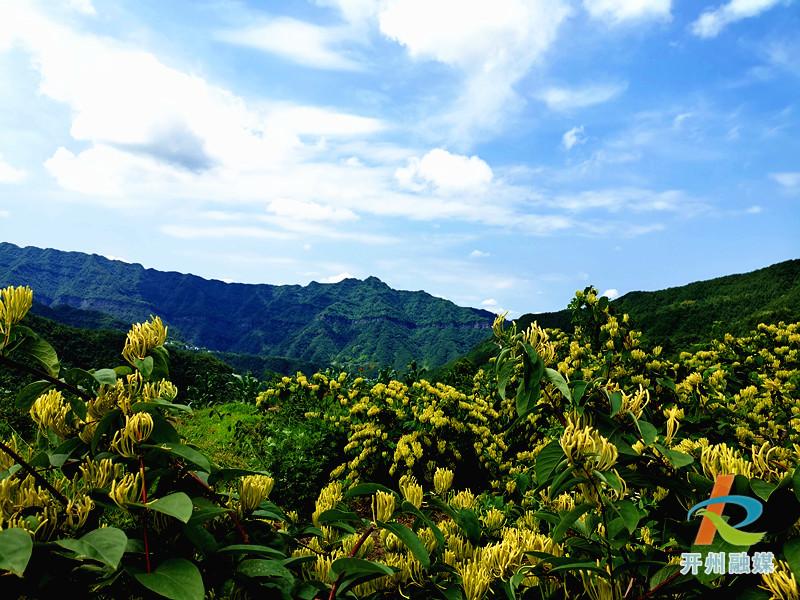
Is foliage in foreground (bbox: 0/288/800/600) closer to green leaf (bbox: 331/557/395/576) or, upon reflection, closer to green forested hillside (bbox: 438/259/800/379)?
green leaf (bbox: 331/557/395/576)

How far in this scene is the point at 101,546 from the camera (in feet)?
3.23

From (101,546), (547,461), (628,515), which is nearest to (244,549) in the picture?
(101,546)

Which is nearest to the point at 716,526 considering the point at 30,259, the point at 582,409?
the point at 582,409

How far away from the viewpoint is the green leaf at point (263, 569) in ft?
3.86

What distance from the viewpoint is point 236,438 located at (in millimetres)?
7441

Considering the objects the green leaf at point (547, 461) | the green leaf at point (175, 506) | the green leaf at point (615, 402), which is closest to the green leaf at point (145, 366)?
the green leaf at point (175, 506)

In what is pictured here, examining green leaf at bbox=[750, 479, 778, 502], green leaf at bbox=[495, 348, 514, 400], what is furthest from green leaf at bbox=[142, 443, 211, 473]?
green leaf at bbox=[750, 479, 778, 502]

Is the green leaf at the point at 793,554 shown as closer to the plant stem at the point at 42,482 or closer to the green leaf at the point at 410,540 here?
the green leaf at the point at 410,540

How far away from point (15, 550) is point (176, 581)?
30 centimetres

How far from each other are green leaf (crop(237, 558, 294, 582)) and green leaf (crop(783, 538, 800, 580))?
1.03 metres

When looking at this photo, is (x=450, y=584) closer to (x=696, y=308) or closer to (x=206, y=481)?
(x=206, y=481)

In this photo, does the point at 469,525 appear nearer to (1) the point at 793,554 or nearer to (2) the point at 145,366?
(1) the point at 793,554

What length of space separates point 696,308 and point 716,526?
59.9 meters

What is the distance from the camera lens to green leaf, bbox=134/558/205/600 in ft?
3.29
